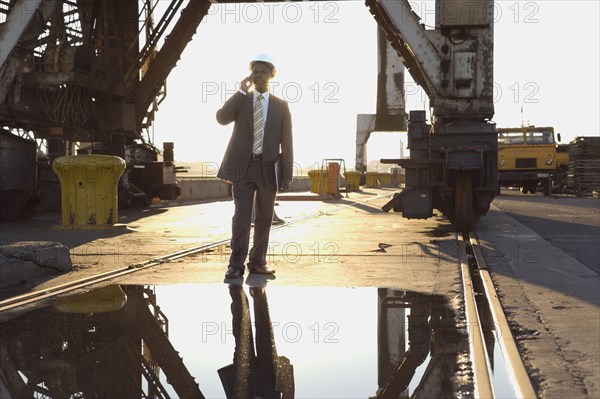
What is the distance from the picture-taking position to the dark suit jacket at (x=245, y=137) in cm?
605

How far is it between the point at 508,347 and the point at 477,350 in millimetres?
196

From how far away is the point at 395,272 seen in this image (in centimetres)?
630

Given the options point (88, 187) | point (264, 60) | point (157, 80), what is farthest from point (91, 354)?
point (157, 80)

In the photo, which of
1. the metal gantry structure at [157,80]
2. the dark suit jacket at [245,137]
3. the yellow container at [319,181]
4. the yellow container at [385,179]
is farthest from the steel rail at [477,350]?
the yellow container at [385,179]

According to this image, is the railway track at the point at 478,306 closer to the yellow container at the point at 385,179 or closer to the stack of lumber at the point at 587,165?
the stack of lumber at the point at 587,165

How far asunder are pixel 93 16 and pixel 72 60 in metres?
2.75

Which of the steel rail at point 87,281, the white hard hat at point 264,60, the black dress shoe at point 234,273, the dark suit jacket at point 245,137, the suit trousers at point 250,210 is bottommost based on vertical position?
the steel rail at point 87,281

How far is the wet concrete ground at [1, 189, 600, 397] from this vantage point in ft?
11.9

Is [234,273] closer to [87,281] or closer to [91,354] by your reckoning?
[87,281]

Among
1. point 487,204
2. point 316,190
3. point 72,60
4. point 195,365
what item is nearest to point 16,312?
point 195,365

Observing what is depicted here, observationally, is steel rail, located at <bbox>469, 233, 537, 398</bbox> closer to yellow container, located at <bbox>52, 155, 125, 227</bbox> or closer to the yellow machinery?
yellow container, located at <bbox>52, 155, 125, 227</bbox>

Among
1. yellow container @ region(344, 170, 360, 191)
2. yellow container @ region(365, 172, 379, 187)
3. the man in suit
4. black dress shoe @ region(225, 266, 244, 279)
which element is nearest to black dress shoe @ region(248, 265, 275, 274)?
the man in suit

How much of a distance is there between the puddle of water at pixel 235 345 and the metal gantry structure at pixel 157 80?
5243mm

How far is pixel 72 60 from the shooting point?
582 inches
